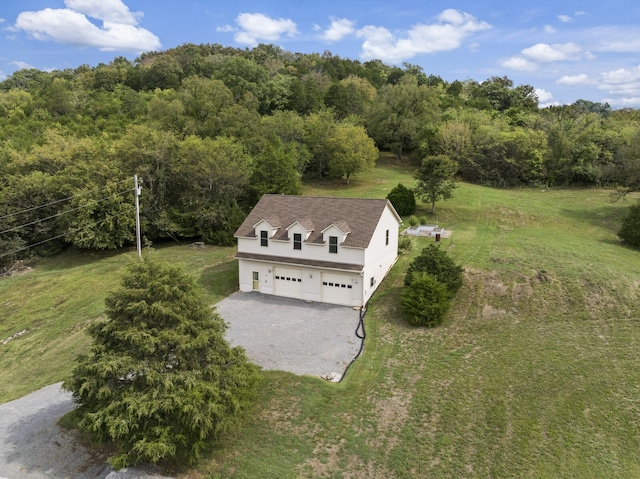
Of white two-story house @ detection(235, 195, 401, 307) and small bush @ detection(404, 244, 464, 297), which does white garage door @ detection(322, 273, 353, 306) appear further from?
small bush @ detection(404, 244, 464, 297)

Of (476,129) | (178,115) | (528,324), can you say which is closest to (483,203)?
(476,129)

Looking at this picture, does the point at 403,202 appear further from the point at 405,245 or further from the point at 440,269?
the point at 440,269

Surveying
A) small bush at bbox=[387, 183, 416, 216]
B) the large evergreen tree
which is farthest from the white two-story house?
small bush at bbox=[387, 183, 416, 216]

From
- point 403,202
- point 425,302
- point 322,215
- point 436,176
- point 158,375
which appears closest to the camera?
point 158,375

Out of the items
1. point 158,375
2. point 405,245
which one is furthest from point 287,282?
point 158,375

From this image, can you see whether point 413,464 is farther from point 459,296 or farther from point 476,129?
point 476,129

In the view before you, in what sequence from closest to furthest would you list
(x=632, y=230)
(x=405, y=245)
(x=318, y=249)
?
(x=318, y=249)
(x=405, y=245)
(x=632, y=230)

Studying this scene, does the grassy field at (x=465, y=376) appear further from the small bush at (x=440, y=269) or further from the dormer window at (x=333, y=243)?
the dormer window at (x=333, y=243)
